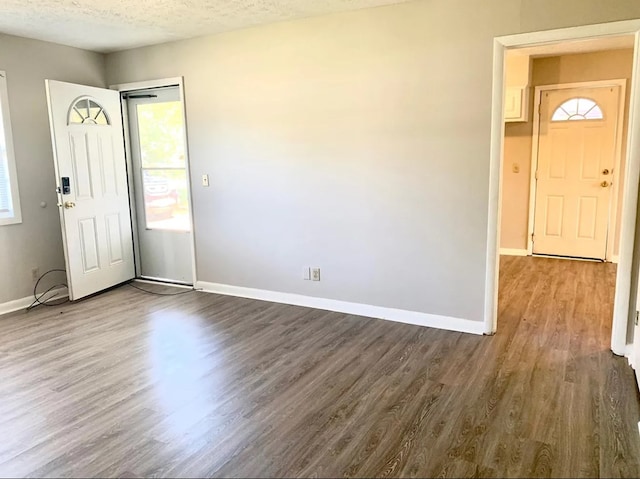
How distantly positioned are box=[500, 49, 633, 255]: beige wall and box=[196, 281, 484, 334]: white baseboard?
122 inches

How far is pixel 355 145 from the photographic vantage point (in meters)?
3.94

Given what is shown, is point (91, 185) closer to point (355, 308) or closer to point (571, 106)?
point (355, 308)

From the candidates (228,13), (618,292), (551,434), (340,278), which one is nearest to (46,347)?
(340,278)

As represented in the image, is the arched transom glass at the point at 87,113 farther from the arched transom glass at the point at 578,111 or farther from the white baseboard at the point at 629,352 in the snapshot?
the arched transom glass at the point at 578,111

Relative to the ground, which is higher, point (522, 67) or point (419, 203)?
point (522, 67)

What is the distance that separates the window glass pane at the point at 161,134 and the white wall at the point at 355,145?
0.30m

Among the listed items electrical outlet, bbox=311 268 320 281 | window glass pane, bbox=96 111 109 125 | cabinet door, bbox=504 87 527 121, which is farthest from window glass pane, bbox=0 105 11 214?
cabinet door, bbox=504 87 527 121

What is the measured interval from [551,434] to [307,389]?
134 centimetres

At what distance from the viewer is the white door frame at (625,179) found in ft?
9.82

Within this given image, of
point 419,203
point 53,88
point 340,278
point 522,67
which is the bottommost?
point 340,278

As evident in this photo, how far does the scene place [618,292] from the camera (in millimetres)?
3205

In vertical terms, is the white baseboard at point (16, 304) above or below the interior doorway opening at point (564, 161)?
below

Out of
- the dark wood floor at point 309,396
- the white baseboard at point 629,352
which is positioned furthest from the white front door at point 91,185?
the white baseboard at point 629,352

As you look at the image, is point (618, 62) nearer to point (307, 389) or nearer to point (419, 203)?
point (419, 203)
